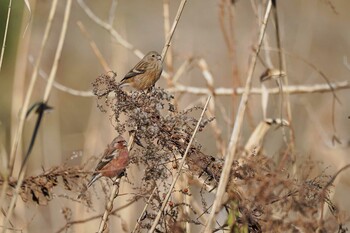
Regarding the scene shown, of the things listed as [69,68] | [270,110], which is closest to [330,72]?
[270,110]

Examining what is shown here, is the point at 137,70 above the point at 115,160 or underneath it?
above

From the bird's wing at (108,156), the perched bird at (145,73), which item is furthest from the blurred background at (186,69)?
the bird's wing at (108,156)

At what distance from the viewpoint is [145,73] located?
11.8ft

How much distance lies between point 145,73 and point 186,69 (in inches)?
30.2

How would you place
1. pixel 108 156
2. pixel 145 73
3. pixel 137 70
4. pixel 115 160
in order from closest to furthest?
pixel 115 160, pixel 108 156, pixel 145 73, pixel 137 70

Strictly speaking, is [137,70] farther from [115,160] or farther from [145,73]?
[115,160]

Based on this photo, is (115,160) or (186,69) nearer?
(115,160)

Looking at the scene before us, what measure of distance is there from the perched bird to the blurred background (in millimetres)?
137

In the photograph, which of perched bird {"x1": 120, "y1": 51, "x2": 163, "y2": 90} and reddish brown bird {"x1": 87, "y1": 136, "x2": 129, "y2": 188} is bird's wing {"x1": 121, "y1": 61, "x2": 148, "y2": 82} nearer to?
perched bird {"x1": 120, "y1": 51, "x2": 163, "y2": 90}

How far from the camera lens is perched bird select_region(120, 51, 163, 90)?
3459mm

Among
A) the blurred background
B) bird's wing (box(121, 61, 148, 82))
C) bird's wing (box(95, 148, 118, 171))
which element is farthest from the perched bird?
bird's wing (box(95, 148, 118, 171))

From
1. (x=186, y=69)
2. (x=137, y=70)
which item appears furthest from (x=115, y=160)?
(x=186, y=69)

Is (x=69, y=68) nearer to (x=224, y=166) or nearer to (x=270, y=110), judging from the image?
(x=270, y=110)

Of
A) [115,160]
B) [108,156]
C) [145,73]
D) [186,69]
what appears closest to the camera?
[115,160]
